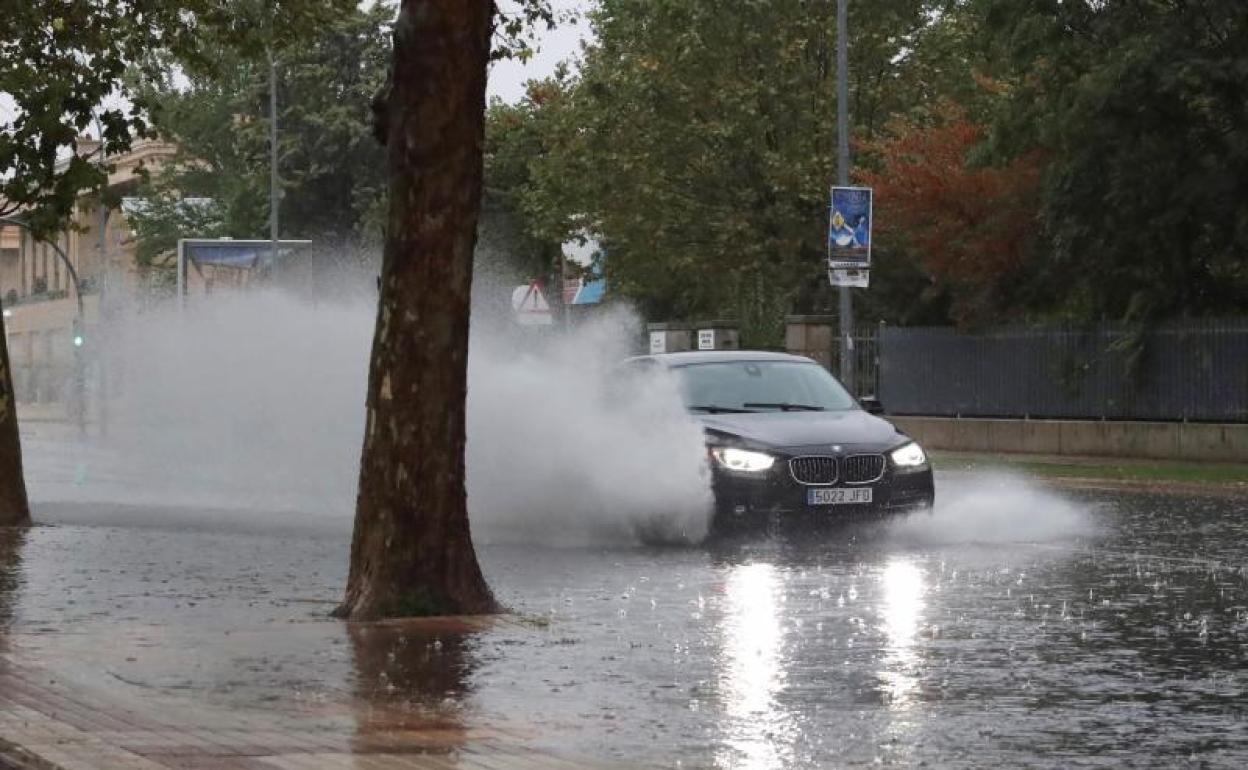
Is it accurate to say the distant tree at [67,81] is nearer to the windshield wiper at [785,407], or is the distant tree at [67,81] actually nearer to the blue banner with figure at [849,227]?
the windshield wiper at [785,407]

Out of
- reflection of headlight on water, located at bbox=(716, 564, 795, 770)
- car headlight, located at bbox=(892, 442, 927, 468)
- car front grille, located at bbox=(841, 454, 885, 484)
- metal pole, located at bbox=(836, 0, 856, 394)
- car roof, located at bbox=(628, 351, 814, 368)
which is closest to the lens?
reflection of headlight on water, located at bbox=(716, 564, 795, 770)

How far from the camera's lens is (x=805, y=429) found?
19.5 meters

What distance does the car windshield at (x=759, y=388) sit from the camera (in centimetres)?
2056

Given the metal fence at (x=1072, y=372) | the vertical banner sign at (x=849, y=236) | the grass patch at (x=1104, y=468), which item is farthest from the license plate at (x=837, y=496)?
the vertical banner sign at (x=849, y=236)

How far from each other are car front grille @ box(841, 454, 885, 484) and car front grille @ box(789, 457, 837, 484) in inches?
5.5

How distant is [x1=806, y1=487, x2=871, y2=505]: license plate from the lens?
62.6 ft

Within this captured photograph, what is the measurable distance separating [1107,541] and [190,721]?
456 inches

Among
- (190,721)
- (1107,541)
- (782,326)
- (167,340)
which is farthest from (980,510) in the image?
(782,326)

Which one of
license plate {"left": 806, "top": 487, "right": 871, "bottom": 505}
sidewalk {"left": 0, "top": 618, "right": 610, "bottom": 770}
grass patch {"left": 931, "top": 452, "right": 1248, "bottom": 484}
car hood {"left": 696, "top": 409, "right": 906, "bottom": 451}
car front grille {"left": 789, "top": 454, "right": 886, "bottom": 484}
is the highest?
car hood {"left": 696, "top": 409, "right": 906, "bottom": 451}

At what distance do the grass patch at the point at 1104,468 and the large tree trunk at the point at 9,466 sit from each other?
Result: 14.6 metres

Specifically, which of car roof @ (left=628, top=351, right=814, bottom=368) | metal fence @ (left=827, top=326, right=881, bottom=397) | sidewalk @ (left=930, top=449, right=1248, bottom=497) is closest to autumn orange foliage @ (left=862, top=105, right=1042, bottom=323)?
sidewalk @ (left=930, top=449, right=1248, bottom=497)

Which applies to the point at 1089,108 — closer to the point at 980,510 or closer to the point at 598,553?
the point at 980,510

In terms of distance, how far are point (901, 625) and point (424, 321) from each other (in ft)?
10.3

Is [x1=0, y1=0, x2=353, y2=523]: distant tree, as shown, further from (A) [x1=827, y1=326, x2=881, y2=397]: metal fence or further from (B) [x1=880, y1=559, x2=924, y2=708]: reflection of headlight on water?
(A) [x1=827, y1=326, x2=881, y2=397]: metal fence
